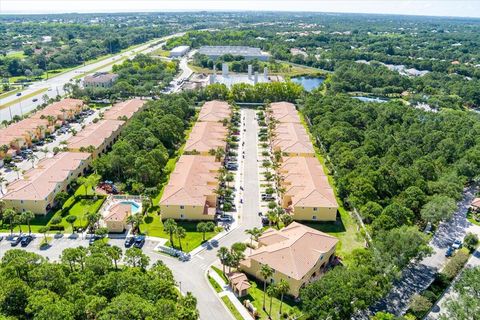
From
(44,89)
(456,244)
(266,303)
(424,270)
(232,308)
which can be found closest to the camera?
(232,308)

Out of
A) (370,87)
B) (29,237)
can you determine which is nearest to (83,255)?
(29,237)

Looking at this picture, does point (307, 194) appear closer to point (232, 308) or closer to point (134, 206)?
point (232, 308)

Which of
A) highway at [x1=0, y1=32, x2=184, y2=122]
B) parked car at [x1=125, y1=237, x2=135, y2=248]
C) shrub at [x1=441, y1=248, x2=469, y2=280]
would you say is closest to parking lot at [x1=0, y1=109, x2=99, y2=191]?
highway at [x1=0, y1=32, x2=184, y2=122]

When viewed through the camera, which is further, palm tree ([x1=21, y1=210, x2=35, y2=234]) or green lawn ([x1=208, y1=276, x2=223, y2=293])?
palm tree ([x1=21, y1=210, x2=35, y2=234])

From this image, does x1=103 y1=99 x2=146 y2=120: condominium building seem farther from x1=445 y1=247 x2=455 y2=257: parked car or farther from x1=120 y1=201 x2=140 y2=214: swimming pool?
x1=445 y1=247 x2=455 y2=257: parked car

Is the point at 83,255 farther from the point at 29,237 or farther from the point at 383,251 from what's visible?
the point at 383,251

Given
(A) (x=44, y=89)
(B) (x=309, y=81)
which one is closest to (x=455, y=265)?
(B) (x=309, y=81)

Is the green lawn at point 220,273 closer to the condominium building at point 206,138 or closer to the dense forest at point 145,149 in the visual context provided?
the dense forest at point 145,149
